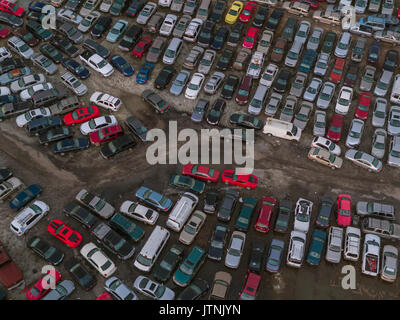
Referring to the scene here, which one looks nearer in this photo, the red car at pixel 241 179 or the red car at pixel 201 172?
the red car at pixel 241 179

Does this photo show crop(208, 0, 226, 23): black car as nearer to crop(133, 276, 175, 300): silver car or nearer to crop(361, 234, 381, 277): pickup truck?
crop(361, 234, 381, 277): pickup truck

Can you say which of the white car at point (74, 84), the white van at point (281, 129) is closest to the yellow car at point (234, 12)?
the white van at point (281, 129)

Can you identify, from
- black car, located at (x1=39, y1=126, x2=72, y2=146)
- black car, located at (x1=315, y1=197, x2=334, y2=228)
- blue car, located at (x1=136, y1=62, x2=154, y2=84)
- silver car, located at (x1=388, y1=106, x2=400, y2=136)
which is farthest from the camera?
blue car, located at (x1=136, y1=62, x2=154, y2=84)

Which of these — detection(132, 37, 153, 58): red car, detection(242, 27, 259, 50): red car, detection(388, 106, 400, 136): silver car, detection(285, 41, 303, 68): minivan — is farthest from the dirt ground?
detection(242, 27, 259, 50): red car

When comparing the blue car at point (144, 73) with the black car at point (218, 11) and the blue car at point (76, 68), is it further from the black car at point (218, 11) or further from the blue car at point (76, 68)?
the black car at point (218, 11)

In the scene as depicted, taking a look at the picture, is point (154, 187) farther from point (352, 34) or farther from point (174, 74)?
point (352, 34)

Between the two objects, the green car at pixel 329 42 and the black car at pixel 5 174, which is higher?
the green car at pixel 329 42

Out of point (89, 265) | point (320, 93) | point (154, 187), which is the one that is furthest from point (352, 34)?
point (89, 265)
